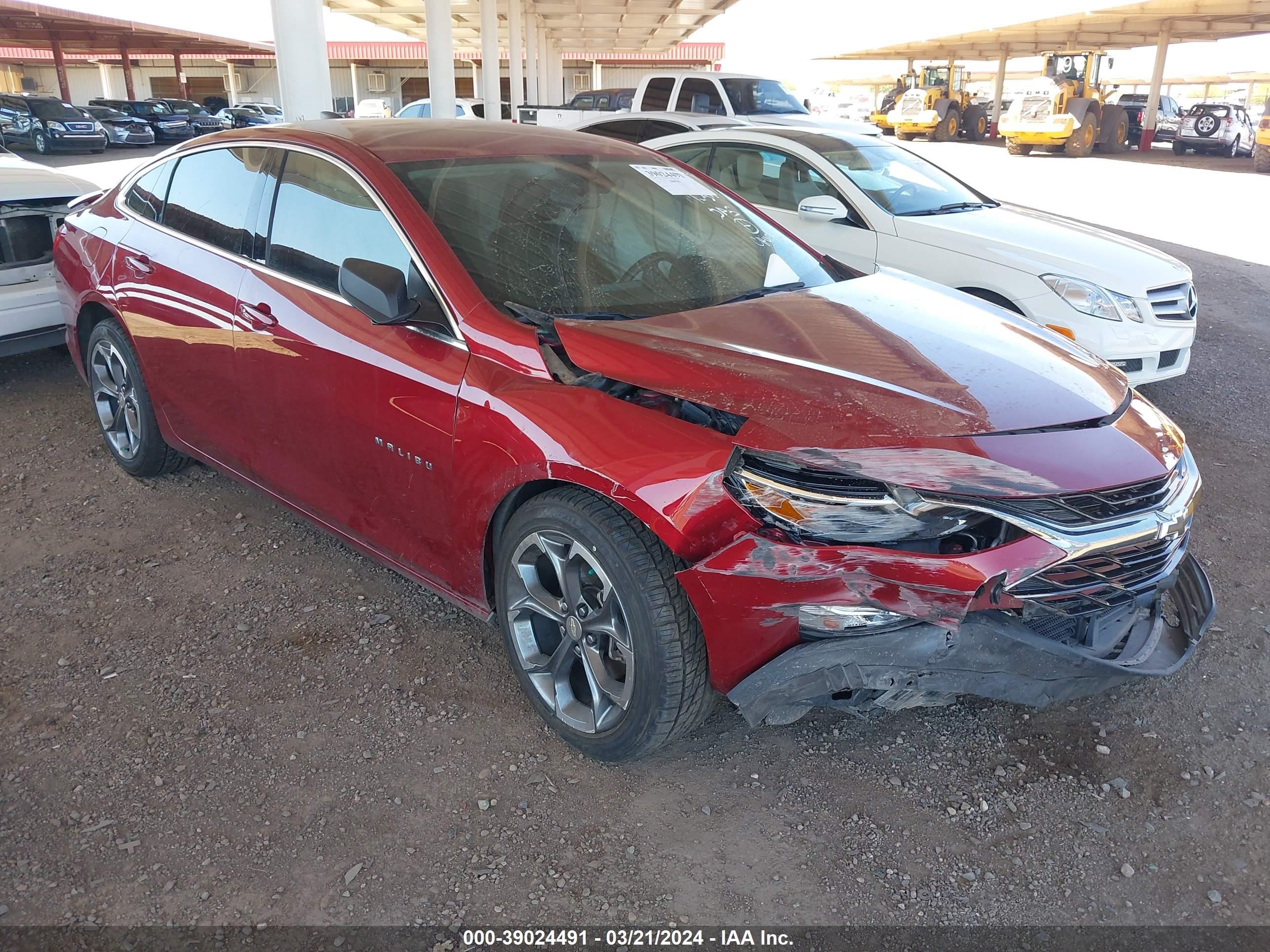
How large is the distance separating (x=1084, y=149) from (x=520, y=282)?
30.1m

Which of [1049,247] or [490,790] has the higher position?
[1049,247]

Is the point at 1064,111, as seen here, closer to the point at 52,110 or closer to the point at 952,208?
the point at 952,208

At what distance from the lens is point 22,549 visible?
373 cm

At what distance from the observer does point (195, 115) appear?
32938mm

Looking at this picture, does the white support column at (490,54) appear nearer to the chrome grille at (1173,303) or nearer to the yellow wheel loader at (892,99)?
the chrome grille at (1173,303)

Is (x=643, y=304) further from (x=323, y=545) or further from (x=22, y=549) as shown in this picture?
(x=22, y=549)

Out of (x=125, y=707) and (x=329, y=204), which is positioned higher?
(x=329, y=204)

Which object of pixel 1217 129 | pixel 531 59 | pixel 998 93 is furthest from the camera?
pixel 998 93

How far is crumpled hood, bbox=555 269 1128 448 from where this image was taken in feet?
7.43

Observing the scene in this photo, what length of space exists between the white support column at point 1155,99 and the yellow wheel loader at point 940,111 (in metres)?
7.00

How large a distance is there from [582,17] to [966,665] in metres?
31.0

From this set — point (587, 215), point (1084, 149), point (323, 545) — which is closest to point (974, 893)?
point (587, 215)

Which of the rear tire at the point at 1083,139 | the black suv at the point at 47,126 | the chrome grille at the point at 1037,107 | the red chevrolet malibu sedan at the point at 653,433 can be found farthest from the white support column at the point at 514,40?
the red chevrolet malibu sedan at the point at 653,433

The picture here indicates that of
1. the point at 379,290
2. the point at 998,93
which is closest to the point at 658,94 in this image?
the point at 379,290
